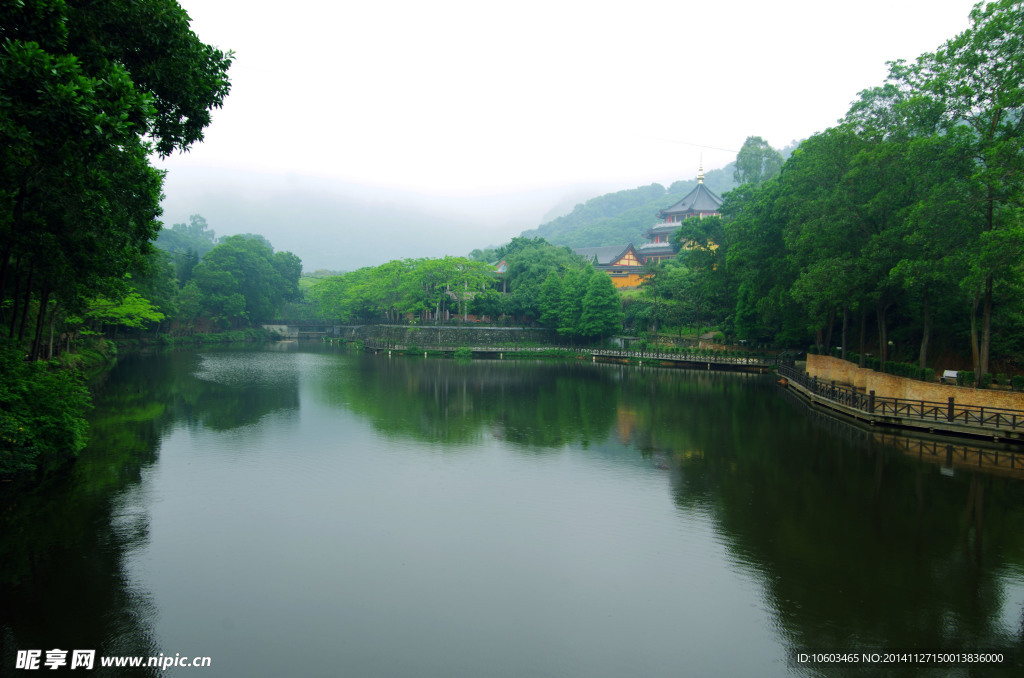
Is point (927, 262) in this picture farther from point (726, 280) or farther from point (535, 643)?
point (726, 280)

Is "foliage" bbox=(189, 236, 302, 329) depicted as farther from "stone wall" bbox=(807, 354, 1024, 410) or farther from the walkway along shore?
"stone wall" bbox=(807, 354, 1024, 410)

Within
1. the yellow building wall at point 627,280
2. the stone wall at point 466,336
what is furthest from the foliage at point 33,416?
the yellow building wall at point 627,280

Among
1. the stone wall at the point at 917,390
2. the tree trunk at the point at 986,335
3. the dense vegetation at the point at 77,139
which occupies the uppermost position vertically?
the dense vegetation at the point at 77,139

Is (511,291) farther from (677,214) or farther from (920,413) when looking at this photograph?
(920,413)

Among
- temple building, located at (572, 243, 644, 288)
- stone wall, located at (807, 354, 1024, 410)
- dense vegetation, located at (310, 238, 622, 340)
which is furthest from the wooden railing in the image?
temple building, located at (572, 243, 644, 288)

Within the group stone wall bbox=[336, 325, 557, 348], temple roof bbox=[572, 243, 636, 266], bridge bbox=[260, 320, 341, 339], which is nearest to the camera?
stone wall bbox=[336, 325, 557, 348]

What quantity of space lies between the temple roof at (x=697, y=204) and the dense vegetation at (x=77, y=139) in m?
71.7

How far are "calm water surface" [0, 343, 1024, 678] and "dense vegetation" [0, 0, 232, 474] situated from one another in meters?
1.89

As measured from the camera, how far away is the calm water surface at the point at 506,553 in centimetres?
702

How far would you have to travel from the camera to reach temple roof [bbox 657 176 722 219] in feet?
253

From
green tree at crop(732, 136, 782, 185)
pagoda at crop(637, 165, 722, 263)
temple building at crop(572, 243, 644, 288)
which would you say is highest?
green tree at crop(732, 136, 782, 185)

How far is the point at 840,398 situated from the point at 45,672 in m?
24.2

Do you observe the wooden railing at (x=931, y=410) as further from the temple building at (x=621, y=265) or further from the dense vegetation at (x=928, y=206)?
the temple building at (x=621, y=265)

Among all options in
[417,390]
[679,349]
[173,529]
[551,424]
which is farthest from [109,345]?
[679,349]
